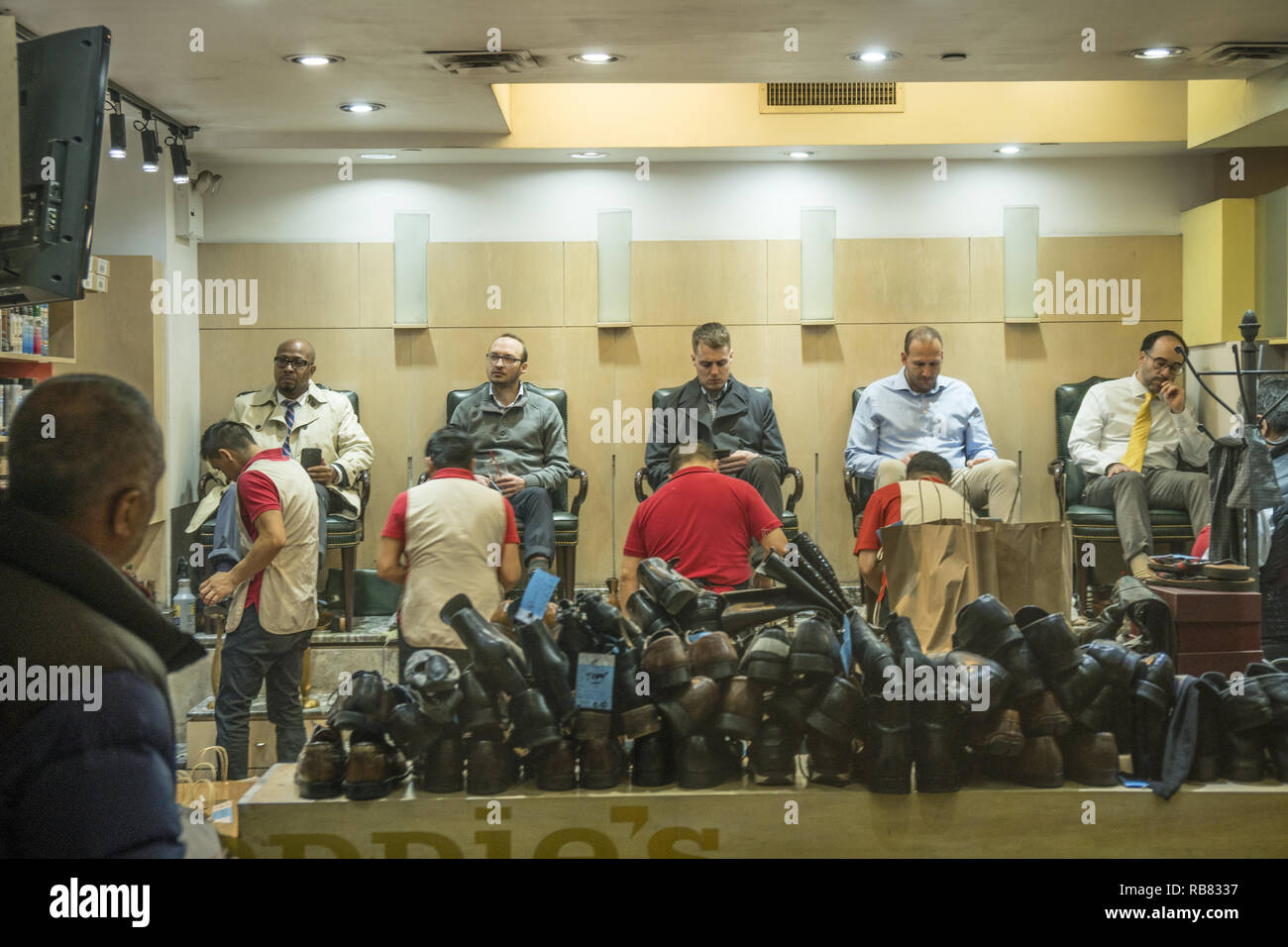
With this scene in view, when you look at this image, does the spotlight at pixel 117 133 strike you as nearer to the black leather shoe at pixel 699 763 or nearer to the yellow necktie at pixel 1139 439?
the black leather shoe at pixel 699 763

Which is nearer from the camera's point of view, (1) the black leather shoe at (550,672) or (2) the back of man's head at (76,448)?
(2) the back of man's head at (76,448)

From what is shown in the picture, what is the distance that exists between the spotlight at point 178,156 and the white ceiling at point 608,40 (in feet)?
0.65

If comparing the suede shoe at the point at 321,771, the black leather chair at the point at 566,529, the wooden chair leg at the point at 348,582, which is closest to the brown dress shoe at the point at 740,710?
the suede shoe at the point at 321,771

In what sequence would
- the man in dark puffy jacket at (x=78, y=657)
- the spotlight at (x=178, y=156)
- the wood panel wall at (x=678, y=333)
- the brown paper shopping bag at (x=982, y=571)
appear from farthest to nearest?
1. the wood panel wall at (x=678, y=333)
2. the spotlight at (x=178, y=156)
3. the brown paper shopping bag at (x=982, y=571)
4. the man in dark puffy jacket at (x=78, y=657)

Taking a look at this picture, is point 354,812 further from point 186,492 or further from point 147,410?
point 186,492

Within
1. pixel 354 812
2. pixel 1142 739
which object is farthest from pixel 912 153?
pixel 354 812

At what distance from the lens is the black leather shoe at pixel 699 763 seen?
239 cm

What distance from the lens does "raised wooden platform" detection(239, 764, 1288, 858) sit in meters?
2.33

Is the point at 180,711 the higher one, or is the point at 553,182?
the point at 553,182

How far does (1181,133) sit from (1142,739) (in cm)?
512

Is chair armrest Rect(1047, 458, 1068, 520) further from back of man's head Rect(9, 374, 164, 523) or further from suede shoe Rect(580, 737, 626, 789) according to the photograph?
back of man's head Rect(9, 374, 164, 523)

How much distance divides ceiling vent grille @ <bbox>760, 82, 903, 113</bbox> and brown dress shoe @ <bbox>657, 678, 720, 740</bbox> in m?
4.78

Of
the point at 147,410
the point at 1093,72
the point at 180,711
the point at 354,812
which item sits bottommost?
the point at 180,711

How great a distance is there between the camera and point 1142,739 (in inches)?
95.0
